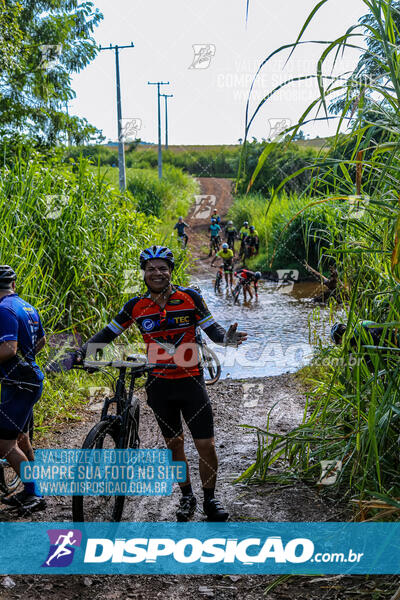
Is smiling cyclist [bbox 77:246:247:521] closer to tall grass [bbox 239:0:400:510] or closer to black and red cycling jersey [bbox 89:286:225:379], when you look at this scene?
black and red cycling jersey [bbox 89:286:225:379]

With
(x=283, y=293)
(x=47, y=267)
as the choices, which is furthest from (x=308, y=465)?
(x=283, y=293)

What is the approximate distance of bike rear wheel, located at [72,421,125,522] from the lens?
375 cm

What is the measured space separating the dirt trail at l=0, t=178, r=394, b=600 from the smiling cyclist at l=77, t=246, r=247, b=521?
1.33 feet

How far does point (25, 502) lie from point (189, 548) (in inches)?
53.5

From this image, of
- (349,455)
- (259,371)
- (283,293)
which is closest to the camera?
(349,455)

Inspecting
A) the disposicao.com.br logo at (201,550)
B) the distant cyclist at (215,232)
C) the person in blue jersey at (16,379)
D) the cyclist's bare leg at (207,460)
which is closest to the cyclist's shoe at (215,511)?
the cyclist's bare leg at (207,460)

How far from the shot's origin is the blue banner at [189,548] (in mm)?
3488

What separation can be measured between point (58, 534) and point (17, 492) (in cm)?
87

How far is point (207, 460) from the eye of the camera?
419 centimetres

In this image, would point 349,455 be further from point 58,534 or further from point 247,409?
point 247,409

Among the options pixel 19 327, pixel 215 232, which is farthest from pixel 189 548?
pixel 215 232

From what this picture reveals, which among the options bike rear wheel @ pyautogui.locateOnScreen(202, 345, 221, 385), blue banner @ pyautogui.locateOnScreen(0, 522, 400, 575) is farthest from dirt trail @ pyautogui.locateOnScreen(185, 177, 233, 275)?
blue banner @ pyautogui.locateOnScreen(0, 522, 400, 575)

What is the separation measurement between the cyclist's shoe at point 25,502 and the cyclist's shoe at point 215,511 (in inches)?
50.4

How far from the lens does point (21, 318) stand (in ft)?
14.3
